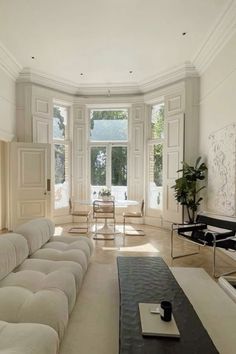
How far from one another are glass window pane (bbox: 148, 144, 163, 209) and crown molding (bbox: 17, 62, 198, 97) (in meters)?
1.63

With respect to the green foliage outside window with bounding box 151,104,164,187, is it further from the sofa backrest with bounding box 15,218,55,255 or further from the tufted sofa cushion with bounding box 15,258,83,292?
A: the tufted sofa cushion with bounding box 15,258,83,292

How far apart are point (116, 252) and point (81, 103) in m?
4.51

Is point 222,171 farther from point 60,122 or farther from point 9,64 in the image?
point 9,64

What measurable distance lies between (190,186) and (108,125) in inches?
129

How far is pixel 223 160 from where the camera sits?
4598mm

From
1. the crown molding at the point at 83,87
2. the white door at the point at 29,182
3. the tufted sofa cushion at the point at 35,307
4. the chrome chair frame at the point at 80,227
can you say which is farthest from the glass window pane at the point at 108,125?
the tufted sofa cushion at the point at 35,307

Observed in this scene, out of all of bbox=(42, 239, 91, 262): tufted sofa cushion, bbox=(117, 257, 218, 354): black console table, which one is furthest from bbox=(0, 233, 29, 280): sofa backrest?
bbox=(117, 257, 218, 354): black console table

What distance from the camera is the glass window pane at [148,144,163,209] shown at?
6.94m

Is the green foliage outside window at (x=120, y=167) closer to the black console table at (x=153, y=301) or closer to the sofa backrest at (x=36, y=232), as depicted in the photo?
the sofa backrest at (x=36, y=232)

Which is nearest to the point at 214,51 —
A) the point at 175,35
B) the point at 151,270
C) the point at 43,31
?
the point at 175,35

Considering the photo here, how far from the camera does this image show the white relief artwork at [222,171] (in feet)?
14.0

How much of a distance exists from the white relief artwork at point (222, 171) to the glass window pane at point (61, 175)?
3.86m

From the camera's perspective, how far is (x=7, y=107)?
589 centimetres

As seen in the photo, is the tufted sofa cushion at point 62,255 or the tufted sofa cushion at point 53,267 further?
the tufted sofa cushion at point 62,255
